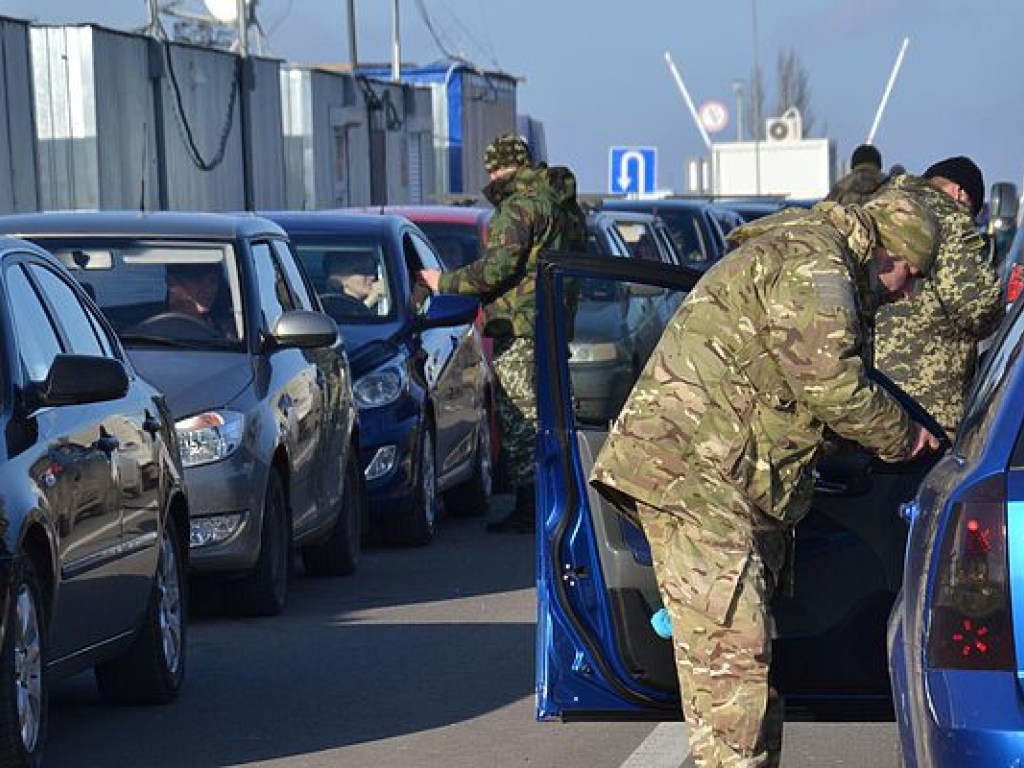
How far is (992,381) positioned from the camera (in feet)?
17.5

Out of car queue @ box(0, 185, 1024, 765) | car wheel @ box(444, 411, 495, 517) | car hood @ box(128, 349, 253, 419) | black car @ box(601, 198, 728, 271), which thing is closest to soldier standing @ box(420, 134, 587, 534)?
car queue @ box(0, 185, 1024, 765)

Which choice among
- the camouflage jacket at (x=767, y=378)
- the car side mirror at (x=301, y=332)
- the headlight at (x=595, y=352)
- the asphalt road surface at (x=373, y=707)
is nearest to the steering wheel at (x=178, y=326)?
the car side mirror at (x=301, y=332)

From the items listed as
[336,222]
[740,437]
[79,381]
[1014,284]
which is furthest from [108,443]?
[336,222]

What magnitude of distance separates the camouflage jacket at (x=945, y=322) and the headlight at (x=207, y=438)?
2547mm

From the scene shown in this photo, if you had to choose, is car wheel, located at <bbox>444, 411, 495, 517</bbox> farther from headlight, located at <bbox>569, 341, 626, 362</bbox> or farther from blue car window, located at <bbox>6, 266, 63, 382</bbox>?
headlight, located at <bbox>569, 341, 626, 362</bbox>

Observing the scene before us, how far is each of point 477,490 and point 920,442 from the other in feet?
29.9

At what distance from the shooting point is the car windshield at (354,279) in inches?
564

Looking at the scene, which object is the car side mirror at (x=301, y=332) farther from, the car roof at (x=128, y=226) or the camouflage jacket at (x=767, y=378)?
the camouflage jacket at (x=767, y=378)

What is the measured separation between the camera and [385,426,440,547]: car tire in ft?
45.7

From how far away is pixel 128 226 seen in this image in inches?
458

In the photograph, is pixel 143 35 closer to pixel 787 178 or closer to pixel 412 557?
pixel 412 557

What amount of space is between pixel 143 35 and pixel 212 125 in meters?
3.27

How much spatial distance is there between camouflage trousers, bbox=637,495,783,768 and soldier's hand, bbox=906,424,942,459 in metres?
0.44

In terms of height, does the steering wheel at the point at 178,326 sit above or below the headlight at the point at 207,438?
above
